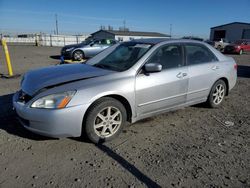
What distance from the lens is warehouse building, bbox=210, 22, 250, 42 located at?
36906 millimetres

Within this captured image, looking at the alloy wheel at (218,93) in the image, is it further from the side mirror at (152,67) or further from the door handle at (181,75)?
the side mirror at (152,67)

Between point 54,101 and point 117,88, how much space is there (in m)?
0.91

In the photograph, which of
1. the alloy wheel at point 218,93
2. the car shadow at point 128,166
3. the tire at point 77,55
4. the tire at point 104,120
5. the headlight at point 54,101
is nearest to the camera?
the car shadow at point 128,166

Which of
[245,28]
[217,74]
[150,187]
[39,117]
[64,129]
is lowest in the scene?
[150,187]

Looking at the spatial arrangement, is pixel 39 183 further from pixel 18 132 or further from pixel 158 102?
pixel 158 102

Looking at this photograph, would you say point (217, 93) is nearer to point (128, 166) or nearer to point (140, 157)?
point (140, 157)

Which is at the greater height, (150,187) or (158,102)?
(158,102)

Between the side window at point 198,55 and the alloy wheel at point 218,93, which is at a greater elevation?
the side window at point 198,55

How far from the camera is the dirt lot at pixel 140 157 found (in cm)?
239

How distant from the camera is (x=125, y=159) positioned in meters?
2.79


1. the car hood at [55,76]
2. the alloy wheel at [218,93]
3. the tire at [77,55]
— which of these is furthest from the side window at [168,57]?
the tire at [77,55]

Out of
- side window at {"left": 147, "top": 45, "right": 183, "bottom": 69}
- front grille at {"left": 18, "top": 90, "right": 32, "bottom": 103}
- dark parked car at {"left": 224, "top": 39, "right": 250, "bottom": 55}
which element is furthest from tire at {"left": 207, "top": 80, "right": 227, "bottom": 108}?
dark parked car at {"left": 224, "top": 39, "right": 250, "bottom": 55}

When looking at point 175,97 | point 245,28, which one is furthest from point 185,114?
point 245,28

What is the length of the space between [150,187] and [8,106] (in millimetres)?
3733
